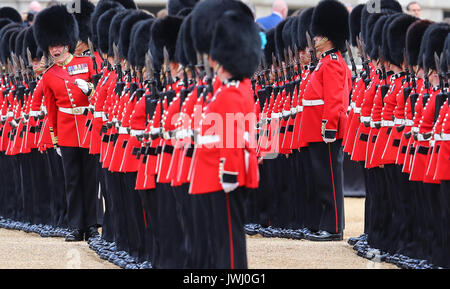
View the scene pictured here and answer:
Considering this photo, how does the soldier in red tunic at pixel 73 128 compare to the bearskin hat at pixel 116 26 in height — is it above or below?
below

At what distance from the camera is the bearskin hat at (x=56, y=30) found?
358 inches

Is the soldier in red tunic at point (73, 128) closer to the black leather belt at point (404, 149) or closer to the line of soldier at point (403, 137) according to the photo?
the line of soldier at point (403, 137)

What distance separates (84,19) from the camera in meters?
9.37

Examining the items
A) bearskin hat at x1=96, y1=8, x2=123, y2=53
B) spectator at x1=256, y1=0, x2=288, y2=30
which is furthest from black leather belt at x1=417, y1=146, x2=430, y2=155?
spectator at x1=256, y1=0, x2=288, y2=30

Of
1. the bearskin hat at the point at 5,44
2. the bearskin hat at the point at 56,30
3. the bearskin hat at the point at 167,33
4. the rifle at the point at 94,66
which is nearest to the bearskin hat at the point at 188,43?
the bearskin hat at the point at 167,33

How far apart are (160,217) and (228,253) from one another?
1.06 meters

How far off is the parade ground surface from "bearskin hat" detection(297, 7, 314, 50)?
5.12ft

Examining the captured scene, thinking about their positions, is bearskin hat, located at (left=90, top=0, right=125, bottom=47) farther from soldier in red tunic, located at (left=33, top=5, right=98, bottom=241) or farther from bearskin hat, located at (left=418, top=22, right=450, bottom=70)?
bearskin hat, located at (left=418, top=22, right=450, bottom=70)

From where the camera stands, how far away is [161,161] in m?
6.44

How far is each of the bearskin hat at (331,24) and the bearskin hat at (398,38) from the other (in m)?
0.99

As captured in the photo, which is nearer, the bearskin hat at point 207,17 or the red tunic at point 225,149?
the red tunic at point 225,149

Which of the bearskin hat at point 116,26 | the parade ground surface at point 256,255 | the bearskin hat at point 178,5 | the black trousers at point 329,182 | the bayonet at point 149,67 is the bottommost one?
the parade ground surface at point 256,255

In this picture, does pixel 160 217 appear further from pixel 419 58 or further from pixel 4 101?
pixel 4 101

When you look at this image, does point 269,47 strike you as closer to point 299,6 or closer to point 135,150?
point 135,150
